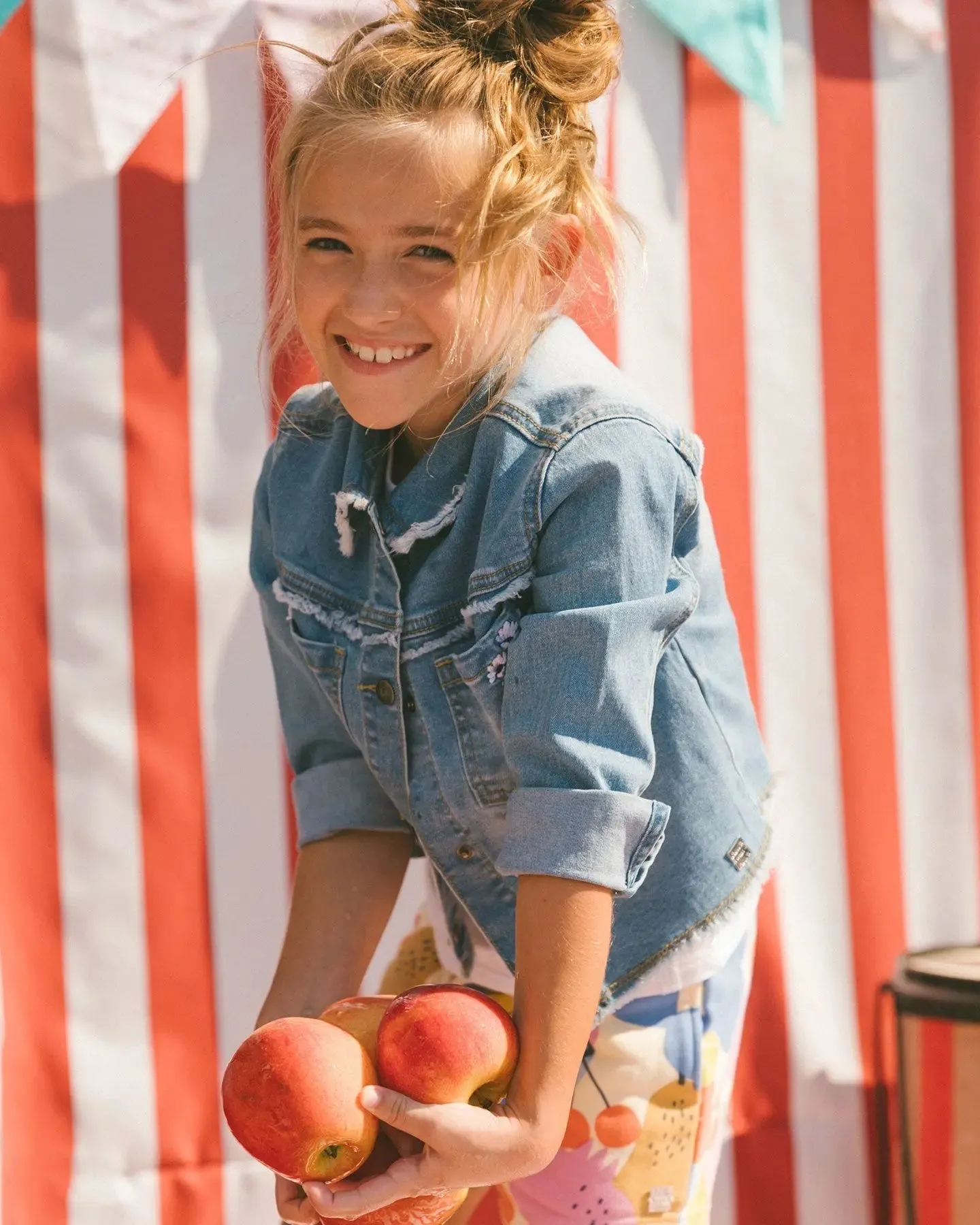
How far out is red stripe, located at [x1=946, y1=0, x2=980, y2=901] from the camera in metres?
1.82

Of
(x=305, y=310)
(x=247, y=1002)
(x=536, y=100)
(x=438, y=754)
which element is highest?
(x=536, y=100)

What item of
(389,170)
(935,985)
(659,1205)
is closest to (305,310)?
(389,170)

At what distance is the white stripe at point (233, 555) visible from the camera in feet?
5.42

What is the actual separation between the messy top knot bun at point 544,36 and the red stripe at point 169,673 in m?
0.80

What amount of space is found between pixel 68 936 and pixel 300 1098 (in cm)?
100

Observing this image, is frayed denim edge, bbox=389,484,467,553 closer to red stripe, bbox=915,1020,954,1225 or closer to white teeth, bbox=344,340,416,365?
white teeth, bbox=344,340,416,365

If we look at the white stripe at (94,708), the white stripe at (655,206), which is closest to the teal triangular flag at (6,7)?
the white stripe at (94,708)

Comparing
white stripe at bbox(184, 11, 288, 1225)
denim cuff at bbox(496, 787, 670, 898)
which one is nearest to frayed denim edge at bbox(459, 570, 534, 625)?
denim cuff at bbox(496, 787, 670, 898)

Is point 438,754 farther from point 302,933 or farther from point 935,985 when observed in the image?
point 935,985

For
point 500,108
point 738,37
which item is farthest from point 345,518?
point 738,37

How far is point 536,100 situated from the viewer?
896 millimetres

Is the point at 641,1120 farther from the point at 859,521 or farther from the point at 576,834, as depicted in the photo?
the point at 859,521

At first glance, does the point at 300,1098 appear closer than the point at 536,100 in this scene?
Yes

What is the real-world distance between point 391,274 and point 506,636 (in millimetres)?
230
